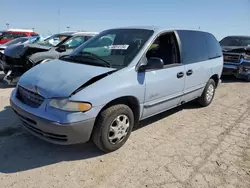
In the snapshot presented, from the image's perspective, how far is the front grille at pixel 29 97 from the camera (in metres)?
3.02

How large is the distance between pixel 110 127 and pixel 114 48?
1.39 m

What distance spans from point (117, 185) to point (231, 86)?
275 inches

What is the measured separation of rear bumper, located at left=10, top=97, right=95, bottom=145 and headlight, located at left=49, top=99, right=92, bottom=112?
0.17m

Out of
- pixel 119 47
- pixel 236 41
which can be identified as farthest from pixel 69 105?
pixel 236 41

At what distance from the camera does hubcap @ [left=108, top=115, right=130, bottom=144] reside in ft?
10.6

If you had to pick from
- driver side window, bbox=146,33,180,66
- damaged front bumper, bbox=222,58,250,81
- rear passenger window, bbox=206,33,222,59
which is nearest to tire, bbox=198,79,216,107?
rear passenger window, bbox=206,33,222,59

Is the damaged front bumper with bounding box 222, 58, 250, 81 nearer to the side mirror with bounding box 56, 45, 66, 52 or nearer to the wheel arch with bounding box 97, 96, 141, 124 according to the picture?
the side mirror with bounding box 56, 45, 66, 52

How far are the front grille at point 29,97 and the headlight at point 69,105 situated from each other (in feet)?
0.80

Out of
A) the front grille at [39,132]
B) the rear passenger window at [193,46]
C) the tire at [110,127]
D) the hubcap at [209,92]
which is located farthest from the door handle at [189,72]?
the front grille at [39,132]

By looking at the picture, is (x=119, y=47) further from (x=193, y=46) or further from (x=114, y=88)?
(x=193, y=46)

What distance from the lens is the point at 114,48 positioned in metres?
3.85

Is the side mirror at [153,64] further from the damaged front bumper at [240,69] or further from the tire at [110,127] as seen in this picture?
the damaged front bumper at [240,69]

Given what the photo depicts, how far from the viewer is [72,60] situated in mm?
3836

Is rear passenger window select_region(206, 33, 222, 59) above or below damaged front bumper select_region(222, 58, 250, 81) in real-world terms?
above
